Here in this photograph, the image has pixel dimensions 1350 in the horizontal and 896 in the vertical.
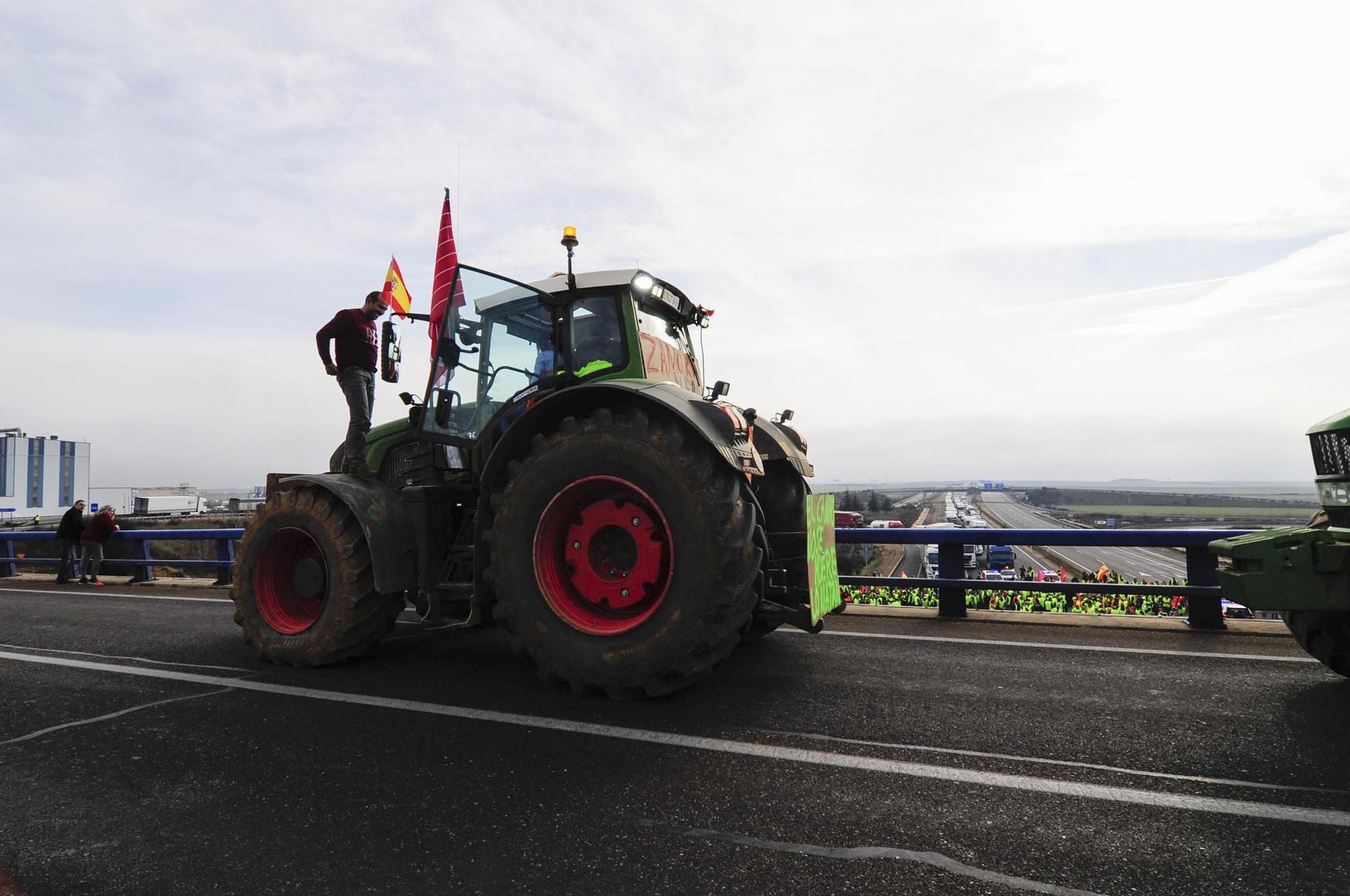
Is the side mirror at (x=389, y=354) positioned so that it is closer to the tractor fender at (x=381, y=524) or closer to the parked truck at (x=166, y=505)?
the tractor fender at (x=381, y=524)

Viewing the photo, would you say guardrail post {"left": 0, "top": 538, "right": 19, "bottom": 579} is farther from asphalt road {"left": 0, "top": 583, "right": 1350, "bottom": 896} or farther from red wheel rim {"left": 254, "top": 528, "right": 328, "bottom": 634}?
red wheel rim {"left": 254, "top": 528, "right": 328, "bottom": 634}

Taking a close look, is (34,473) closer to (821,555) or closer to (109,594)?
(109,594)

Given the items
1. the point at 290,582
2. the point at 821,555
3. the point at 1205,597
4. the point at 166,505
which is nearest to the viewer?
the point at 821,555

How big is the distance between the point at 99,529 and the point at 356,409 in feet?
32.3

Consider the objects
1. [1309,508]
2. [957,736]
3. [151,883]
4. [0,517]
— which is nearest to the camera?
[151,883]

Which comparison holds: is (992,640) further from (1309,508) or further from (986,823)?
(986,823)

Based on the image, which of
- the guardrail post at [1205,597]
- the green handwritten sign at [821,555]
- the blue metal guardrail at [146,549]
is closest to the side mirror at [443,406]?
the green handwritten sign at [821,555]

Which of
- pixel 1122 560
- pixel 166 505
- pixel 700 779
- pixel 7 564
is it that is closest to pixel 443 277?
pixel 700 779

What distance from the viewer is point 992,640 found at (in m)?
5.46

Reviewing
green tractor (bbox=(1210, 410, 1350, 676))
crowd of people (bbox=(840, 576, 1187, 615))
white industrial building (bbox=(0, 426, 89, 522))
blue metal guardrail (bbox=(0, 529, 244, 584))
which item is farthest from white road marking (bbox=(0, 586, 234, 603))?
white industrial building (bbox=(0, 426, 89, 522))

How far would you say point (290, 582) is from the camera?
5.15 m

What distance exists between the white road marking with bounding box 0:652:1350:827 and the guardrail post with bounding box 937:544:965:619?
3.94 meters

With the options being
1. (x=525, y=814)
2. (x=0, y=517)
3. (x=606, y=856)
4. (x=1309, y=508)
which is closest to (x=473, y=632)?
(x=525, y=814)

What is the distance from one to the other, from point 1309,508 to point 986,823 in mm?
3533
